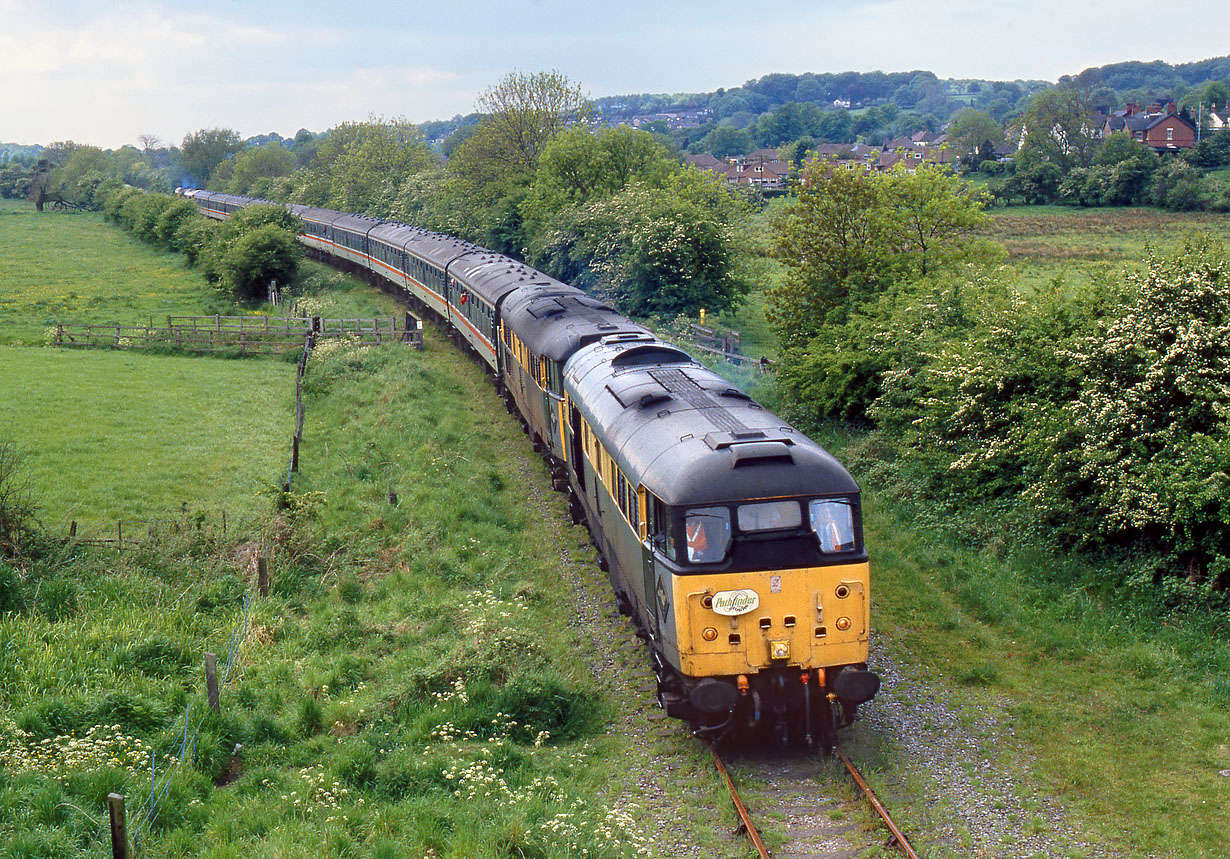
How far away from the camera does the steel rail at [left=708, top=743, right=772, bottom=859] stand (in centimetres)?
904

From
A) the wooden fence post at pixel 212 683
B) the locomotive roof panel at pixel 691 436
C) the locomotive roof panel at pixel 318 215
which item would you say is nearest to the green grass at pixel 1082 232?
the locomotive roof panel at pixel 691 436

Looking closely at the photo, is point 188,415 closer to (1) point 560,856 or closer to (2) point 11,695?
(2) point 11,695

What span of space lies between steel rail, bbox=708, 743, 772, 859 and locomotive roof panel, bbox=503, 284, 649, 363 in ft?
30.8

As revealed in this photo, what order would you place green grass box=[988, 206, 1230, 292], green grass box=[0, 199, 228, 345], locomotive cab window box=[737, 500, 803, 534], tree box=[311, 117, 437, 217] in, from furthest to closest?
tree box=[311, 117, 437, 217] < green grass box=[988, 206, 1230, 292] < green grass box=[0, 199, 228, 345] < locomotive cab window box=[737, 500, 803, 534]

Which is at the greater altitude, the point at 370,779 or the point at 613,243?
the point at 613,243

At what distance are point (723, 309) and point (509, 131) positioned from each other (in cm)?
2447

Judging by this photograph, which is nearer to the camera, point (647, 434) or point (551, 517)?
point (647, 434)

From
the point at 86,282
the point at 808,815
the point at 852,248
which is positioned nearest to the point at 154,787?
the point at 808,815

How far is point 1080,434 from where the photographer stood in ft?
49.8

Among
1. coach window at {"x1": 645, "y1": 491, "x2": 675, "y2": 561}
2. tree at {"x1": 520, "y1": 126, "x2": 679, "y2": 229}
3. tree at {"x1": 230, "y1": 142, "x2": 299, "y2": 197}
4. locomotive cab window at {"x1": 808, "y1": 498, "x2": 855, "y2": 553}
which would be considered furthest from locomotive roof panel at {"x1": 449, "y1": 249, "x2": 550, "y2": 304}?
tree at {"x1": 230, "y1": 142, "x2": 299, "y2": 197}

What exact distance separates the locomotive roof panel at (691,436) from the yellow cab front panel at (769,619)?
34.3 inches

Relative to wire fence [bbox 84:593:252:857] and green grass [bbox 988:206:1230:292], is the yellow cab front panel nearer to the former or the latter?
wire fence [bbox 84:593:252:857]

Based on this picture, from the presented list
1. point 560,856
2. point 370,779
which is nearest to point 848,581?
point 560,856

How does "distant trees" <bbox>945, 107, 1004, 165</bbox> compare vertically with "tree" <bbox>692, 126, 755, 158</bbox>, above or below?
below
